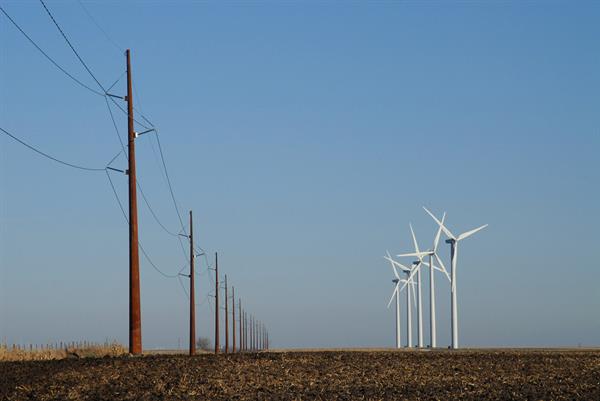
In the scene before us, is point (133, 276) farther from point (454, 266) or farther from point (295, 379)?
point (454, 266)

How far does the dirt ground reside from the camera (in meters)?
30.9

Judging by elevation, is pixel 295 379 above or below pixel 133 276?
below

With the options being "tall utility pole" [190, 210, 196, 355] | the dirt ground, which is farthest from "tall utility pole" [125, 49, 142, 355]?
"tall utility pole" [190, 210, 196, 355]

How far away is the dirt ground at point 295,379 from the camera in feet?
101

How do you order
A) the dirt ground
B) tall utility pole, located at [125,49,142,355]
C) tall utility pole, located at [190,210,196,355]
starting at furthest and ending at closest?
tall utility pole, located at [190,210,196,355], tall utility pole, located at [125,49,142,355], the dirt ground

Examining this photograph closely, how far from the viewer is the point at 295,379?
1353 inches

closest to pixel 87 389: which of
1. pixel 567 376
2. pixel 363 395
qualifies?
pixel 363 395

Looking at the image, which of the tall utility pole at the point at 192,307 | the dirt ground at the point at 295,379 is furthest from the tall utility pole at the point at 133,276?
the tall utility pole at the point at 192,307

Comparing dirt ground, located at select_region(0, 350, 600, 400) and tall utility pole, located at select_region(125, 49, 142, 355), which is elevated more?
tall utility pole, located at select_region(125, 49, 142, 355)

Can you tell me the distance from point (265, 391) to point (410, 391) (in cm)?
424

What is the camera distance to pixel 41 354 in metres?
51.9

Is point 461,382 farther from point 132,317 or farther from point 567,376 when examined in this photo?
point 132,317

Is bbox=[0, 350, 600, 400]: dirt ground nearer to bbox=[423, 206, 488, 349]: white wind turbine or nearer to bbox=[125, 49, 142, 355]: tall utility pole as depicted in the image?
bbox=[125, 49, 142, 355]: tall utility pole

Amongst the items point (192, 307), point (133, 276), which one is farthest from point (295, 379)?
point (192, 307)
